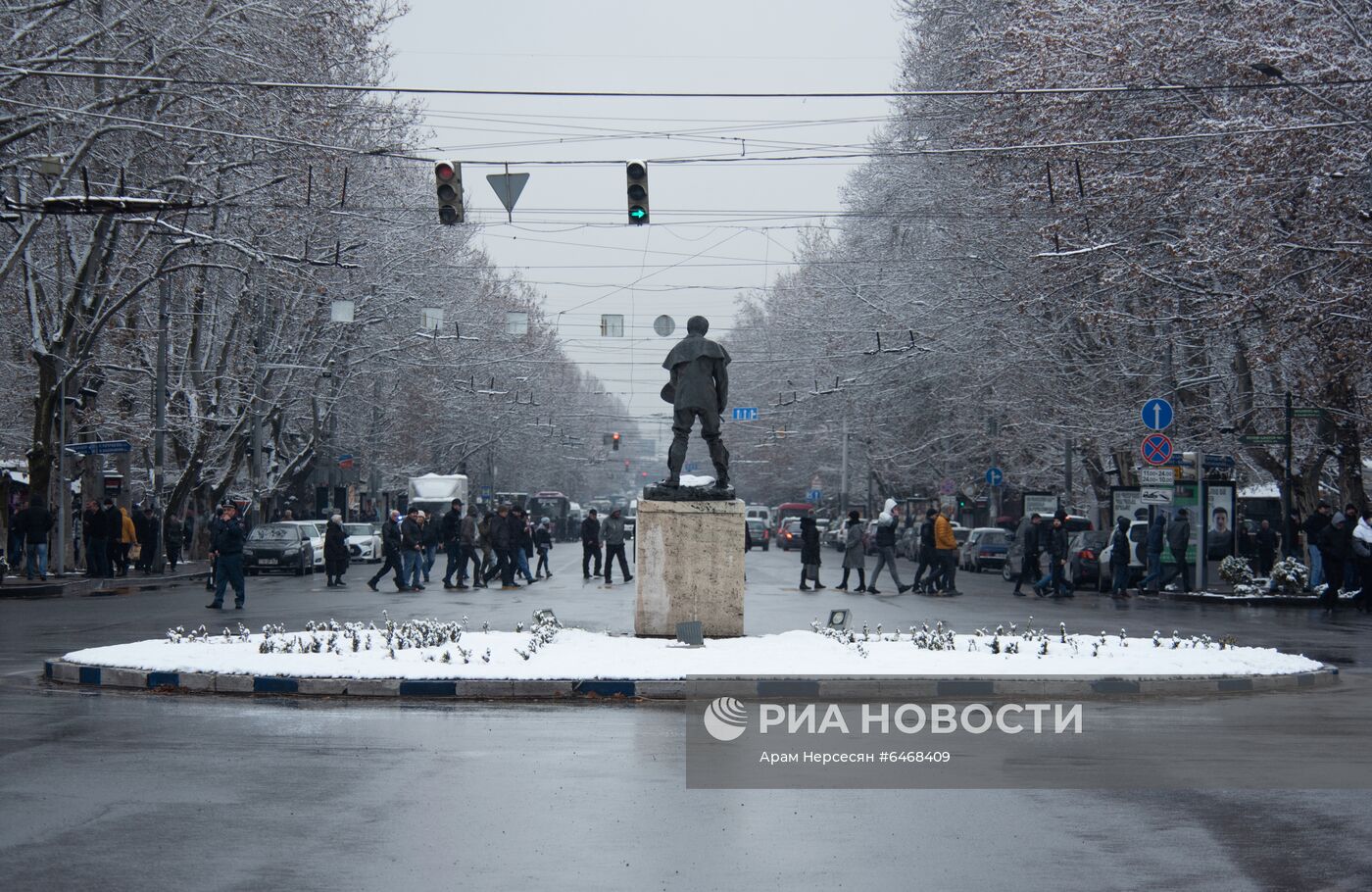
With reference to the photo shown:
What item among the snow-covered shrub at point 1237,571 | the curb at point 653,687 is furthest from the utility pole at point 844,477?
the curb at point 653,687

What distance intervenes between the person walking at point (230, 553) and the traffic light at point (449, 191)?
6084mm

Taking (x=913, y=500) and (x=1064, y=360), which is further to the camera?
(x=913, y=500)

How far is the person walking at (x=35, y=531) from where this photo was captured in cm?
3438

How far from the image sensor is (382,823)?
8.31 metres

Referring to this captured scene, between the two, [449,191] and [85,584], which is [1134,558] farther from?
[85,584]

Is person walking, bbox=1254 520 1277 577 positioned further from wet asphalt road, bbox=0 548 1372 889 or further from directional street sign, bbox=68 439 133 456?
directional street sign, bbox=68 439 133 456

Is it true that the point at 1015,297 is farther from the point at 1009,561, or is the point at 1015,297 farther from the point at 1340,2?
the point at 1340,2

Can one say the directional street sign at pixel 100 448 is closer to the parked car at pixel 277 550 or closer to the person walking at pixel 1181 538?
the parked car at pixel 277 550

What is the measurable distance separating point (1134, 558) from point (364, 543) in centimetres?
2547

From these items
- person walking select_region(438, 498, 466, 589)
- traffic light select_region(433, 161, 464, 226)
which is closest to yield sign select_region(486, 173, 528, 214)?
traffic light select_region(433, 161, 464, 226)

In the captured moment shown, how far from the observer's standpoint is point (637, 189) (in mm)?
22500

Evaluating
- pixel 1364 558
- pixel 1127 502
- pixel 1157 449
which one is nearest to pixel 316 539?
pixel 1127 502

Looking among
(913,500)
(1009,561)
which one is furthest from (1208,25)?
(913,500)

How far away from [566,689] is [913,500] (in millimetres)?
57699
